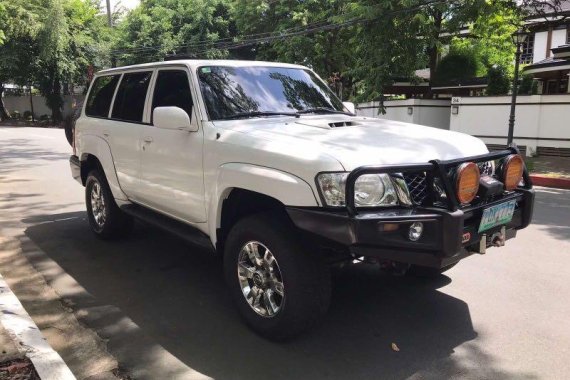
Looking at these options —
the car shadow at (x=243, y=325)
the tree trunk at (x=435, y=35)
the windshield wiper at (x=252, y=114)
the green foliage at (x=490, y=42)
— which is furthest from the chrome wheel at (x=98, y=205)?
the tree trunk at (x=435, y=35)

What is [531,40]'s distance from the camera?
31.9 meters

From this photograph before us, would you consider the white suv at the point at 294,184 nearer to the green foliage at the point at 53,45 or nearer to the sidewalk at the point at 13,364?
the sidewalk at the point at 13,364

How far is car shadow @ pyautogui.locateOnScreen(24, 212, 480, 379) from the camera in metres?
3.43

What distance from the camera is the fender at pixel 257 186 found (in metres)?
3.27

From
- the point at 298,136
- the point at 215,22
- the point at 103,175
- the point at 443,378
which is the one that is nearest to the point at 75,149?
the point at 103,175

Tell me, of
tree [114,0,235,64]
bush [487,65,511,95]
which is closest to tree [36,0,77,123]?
tree [114,0,235,64]

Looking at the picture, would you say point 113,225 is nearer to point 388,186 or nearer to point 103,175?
point 103,175

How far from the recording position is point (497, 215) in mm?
3566

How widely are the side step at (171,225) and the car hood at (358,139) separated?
0.93 m

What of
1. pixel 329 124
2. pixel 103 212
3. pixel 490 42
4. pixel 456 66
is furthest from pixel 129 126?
pixel 490 42

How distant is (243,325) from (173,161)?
151cm

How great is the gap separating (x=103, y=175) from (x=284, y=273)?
340cm

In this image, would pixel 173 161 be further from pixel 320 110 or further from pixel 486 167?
pixel 486 167

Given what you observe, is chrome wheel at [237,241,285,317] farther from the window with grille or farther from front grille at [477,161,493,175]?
the window with grille
